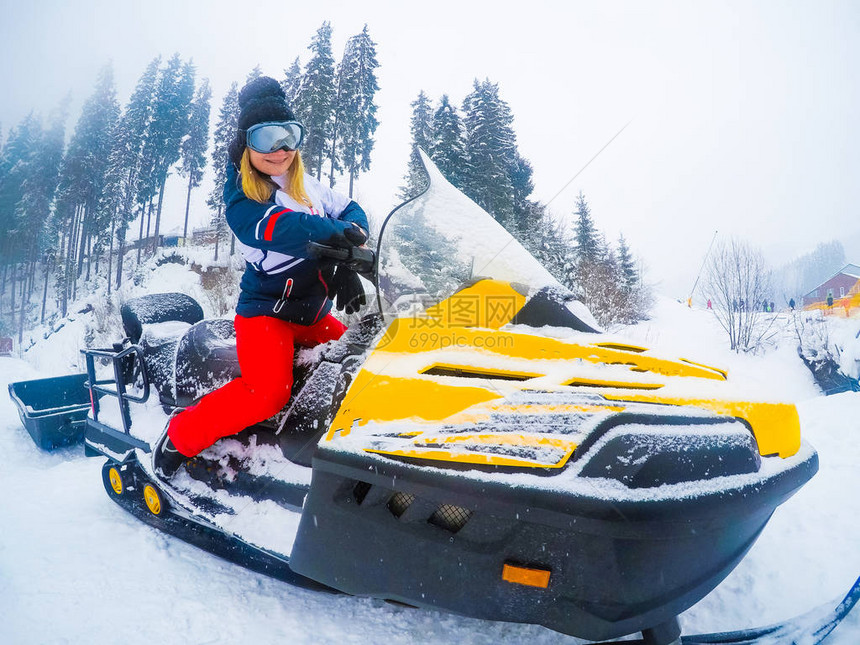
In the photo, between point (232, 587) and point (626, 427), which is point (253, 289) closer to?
point (232, 587)

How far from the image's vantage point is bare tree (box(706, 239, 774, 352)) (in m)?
15.0

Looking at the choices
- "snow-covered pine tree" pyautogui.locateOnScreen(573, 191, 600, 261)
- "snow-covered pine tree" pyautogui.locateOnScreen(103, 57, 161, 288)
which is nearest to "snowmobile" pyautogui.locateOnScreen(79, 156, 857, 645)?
"snow-covered pine tree" pyautogui.locateOnScreen(573, 191, 600, 261)

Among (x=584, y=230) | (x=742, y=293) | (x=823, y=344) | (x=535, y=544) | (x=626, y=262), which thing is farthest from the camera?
(x=626, y=262)

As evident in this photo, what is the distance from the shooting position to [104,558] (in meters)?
1.91

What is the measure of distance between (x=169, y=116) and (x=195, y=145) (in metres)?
2.48

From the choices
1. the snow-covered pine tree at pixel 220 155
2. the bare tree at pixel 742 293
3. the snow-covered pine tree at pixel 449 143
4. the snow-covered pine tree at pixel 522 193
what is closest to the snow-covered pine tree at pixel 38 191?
the snow-covered pine tree at pixel 220 155

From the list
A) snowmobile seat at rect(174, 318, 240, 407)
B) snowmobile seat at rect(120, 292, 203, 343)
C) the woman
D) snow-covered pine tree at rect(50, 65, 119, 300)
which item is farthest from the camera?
snow-covered pine tree at rect(50, 65, 119, 300)

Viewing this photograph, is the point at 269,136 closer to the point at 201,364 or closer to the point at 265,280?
the point at 265,280

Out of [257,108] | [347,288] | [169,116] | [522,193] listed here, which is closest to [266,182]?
[257,108]

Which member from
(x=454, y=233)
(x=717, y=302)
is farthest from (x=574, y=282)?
(x=454, y=233)

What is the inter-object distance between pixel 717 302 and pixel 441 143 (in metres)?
11.3

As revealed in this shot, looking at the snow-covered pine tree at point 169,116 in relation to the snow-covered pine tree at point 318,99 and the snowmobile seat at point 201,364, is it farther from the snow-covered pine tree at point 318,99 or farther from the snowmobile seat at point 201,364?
the snowmobile seat at point 201,364

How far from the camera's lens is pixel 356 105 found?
20484 mm

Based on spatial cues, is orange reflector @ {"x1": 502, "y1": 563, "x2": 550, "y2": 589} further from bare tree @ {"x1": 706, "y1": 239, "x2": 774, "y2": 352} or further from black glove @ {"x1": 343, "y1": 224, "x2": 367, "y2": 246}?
bare tree @ {"x1": 706, "y1": 239, "x2": 774, "y2": 352}
